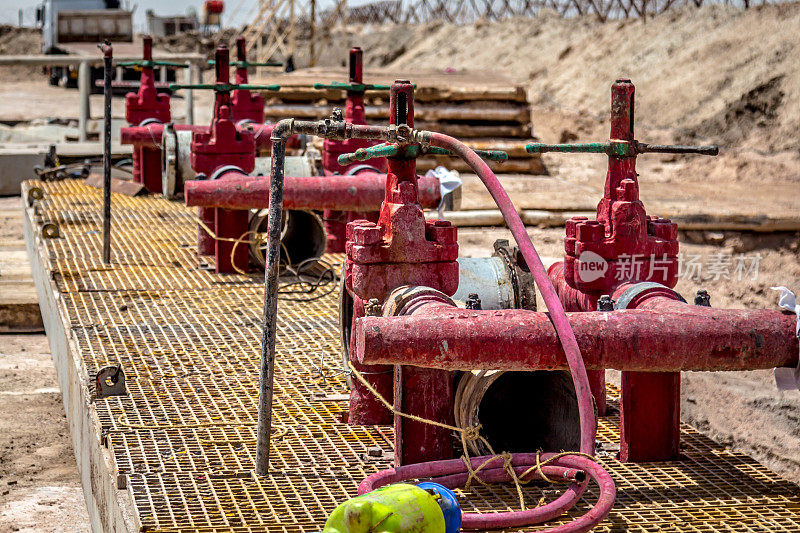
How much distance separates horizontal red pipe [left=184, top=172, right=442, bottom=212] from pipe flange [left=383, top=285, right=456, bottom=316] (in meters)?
3.00

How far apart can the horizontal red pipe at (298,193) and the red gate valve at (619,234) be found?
2.82 metres

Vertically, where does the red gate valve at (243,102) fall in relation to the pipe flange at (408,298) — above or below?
above

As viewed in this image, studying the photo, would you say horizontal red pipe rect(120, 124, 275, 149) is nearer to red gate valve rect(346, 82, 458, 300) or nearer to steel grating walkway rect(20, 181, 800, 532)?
steel grating walkway rect(20, 181, 800, 532)

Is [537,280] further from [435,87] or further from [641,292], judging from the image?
[435,87]

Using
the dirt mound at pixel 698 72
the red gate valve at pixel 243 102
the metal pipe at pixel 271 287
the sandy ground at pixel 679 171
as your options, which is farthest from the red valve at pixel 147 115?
the dirt mound at pixel 698 72

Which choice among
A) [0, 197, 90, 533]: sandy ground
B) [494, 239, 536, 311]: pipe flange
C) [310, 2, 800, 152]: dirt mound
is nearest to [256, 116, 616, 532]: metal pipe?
[494, 239, 536, 311]: pipe flange

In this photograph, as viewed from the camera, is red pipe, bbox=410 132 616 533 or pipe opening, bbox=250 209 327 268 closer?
red pipe, bbox=410 132 616 533

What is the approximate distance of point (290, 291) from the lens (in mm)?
7648

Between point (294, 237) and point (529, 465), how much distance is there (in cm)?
475

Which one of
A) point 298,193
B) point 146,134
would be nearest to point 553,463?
point 298,193

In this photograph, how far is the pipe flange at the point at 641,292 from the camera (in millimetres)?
4383

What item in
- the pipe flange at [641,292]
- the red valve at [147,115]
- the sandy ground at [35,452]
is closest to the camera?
the pipe flange at [641,292]

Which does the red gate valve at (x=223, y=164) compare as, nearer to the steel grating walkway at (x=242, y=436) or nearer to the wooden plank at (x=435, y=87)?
the steel grating walkway at (x=242, y=436)

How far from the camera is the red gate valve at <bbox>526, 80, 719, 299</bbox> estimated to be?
183 inches
